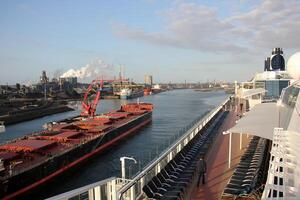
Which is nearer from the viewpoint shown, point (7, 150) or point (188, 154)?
point (188, 154)

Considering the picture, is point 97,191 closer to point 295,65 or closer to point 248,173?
point 248,173

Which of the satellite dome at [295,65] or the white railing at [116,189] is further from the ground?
the satellite dome at [295,65]

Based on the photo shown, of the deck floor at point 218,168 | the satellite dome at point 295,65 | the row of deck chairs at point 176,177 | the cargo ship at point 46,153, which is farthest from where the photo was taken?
the cargo ship at point 46,153

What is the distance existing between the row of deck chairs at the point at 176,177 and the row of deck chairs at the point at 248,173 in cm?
128

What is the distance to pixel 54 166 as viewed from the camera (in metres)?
Answer: 18.8

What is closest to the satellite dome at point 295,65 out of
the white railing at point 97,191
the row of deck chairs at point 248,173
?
the row of deck chairs at point 248,173

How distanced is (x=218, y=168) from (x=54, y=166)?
1107cm

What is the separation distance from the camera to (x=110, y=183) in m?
8.38

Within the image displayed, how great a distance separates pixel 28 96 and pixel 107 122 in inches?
2897

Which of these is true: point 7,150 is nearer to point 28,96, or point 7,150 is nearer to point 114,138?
point 114,138

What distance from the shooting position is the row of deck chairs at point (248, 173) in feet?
25.2

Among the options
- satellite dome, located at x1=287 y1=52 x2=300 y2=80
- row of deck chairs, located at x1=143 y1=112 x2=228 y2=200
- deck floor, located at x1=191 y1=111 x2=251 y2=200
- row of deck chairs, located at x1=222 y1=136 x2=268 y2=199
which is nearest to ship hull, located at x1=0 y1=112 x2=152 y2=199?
row of deck chairs, located at x1=143 y1=112 x2=228 y2=200

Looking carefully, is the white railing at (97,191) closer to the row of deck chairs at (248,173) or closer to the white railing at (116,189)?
the white railing at (116,189)

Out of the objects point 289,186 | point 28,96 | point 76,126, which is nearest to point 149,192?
point 289,186
